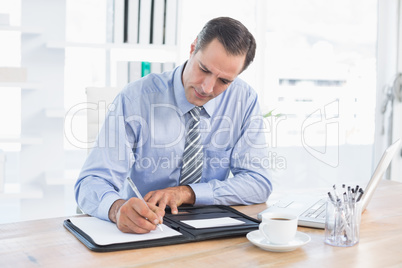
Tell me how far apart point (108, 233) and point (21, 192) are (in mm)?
1652

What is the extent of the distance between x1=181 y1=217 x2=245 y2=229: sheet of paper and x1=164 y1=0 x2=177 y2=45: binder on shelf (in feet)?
5.94

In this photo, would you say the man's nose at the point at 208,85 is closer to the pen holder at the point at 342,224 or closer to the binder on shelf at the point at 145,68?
the pen holder at the point at 342,224

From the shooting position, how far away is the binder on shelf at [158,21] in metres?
2.91

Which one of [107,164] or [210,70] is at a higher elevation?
[210,70]

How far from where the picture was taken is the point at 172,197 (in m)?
1.51

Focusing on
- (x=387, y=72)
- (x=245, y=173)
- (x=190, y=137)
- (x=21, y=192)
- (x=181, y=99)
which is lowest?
(x=21, y=192)

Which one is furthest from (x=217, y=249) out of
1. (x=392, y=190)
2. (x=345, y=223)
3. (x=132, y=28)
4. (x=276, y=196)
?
(x=132, y=28)

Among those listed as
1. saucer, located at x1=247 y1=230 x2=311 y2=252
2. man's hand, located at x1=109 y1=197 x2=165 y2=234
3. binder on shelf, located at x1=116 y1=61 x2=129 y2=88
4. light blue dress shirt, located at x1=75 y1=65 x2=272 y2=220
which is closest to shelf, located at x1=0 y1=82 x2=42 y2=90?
binder on shelf, located at x1=116 y1=61 x2=129 y2=88

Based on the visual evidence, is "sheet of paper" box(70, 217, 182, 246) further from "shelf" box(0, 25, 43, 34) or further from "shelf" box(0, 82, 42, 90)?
"shelf" box(0, 25, 43, 34)

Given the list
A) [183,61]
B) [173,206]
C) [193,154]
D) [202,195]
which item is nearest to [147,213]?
[173,206]

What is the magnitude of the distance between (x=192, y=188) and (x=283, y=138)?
2404mm

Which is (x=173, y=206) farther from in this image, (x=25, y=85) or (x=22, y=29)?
(x=22, y=29)

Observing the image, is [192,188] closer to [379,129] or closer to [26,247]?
[26,247]

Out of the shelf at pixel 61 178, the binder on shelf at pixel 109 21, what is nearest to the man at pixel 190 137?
the shelf at pixel 61 178
